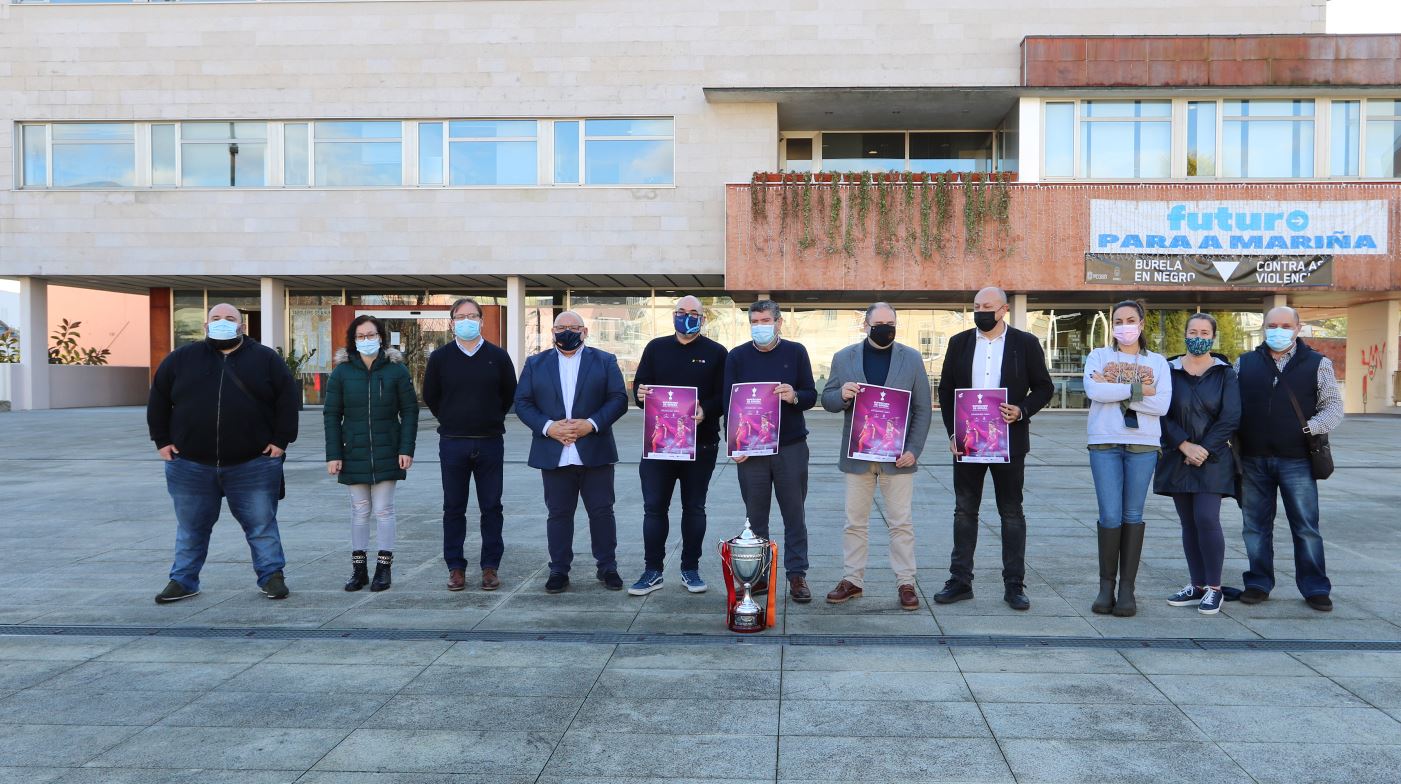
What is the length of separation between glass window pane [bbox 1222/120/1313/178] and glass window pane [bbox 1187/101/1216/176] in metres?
0.26

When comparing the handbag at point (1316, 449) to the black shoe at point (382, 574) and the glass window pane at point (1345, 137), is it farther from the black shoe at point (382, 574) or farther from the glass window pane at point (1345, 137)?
the glass window pane at point (1345, 137)

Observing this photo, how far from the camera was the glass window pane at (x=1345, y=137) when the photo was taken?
2262 centimetres

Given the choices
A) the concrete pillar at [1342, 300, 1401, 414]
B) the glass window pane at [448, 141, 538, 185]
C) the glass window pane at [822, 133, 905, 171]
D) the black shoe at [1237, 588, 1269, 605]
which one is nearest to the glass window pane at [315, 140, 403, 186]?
the glass window pane at [448, 141, 538, 185]

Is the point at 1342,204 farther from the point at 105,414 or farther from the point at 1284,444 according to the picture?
the point at 105,414

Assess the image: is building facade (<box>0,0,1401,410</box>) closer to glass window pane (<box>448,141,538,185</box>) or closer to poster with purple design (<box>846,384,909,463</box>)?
glass window pane (<box>448,141,538,185</box>)

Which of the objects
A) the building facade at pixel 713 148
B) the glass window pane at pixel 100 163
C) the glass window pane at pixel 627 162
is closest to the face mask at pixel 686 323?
the building facade at pixel 713 148

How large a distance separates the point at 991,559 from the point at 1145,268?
17418 mm

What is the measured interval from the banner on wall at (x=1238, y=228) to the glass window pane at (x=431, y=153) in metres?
14.6

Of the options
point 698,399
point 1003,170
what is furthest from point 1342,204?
point 698,399

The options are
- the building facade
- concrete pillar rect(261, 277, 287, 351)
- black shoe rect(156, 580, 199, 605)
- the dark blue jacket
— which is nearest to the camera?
black shoe rect(156, 580, 199, 605)

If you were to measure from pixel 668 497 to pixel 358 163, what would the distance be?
20088mm

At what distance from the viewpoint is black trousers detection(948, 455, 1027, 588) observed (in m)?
5.93

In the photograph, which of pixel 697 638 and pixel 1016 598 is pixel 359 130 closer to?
pixel 697 638

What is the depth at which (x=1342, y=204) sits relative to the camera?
22125mm
